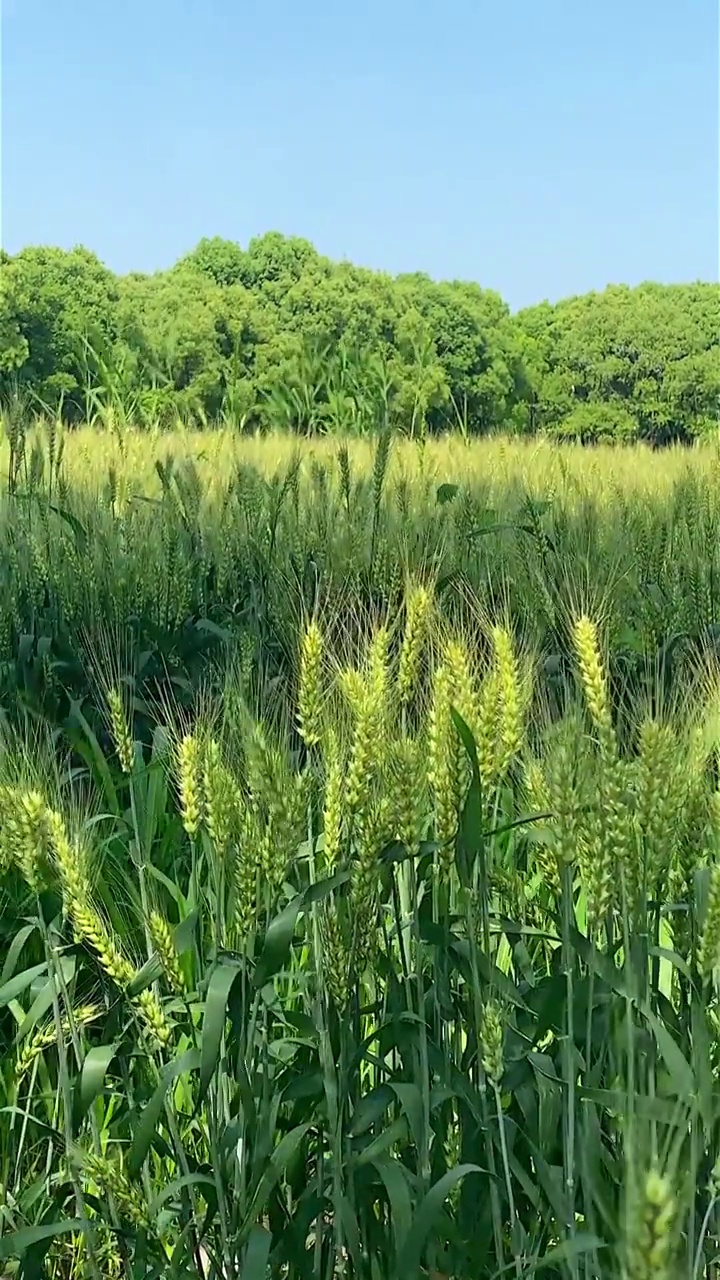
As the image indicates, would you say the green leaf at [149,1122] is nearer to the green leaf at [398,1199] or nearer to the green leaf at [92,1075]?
the green leaf at [92,1075]

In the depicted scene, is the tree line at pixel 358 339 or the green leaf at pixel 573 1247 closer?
the green leaf at pixel 573 1247

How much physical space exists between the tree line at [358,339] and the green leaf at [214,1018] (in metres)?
6.99

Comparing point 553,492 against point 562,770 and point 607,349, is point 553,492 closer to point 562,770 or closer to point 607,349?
point 562,770

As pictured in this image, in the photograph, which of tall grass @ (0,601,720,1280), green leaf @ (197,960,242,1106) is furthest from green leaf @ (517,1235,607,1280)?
green leaf @ (197,960,242,1106)

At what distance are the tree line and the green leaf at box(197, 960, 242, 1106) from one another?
6.99 metres

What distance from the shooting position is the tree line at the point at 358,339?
13.8m

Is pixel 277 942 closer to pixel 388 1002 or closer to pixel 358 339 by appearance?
pixel 388 1002

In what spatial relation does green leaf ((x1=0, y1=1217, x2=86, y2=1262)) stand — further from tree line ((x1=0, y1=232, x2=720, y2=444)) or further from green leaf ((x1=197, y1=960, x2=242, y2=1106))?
tree line ((x1=0, y1=232, x2=720, y2=444))

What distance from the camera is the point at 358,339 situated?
17.6m

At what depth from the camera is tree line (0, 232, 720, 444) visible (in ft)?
45.1

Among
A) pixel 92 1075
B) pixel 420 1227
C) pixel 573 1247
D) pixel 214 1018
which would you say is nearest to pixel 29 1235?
pixel 92 1075

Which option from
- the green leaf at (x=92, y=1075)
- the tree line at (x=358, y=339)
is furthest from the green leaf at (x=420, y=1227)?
the tree line at (x=358, y=339)

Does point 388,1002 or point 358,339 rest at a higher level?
point 358,339

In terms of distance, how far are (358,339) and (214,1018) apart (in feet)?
56.6
